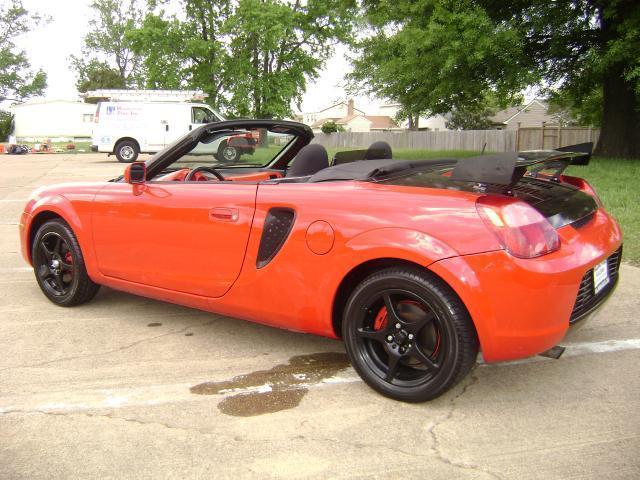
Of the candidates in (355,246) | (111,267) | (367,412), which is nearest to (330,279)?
(355,246)

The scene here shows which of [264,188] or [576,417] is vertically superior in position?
[264,188]

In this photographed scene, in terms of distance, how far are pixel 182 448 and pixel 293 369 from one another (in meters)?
0.92

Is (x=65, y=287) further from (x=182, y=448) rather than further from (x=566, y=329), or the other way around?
(x=566, y=329)

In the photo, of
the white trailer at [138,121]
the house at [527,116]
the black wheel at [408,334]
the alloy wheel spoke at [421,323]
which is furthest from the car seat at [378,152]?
the house at [527,116]

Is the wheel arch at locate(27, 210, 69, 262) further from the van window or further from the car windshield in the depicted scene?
the van window

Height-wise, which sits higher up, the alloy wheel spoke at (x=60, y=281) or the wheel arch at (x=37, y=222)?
the wheel arch at (x=37, y=222)

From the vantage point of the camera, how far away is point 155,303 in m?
4.46

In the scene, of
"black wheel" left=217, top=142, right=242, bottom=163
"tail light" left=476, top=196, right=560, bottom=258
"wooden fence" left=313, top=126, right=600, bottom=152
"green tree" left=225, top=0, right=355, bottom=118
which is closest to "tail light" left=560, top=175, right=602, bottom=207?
"tail light" left=476, top=196, right=560, bottom=258

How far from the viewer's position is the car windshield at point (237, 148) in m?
3.85

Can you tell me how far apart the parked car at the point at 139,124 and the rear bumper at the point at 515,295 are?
21.3m

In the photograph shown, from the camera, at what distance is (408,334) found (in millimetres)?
2711

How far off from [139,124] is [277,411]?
863 inches

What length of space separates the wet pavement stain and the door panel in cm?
53

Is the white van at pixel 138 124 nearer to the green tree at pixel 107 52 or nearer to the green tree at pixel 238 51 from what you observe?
the green tree at pixel 238 51
